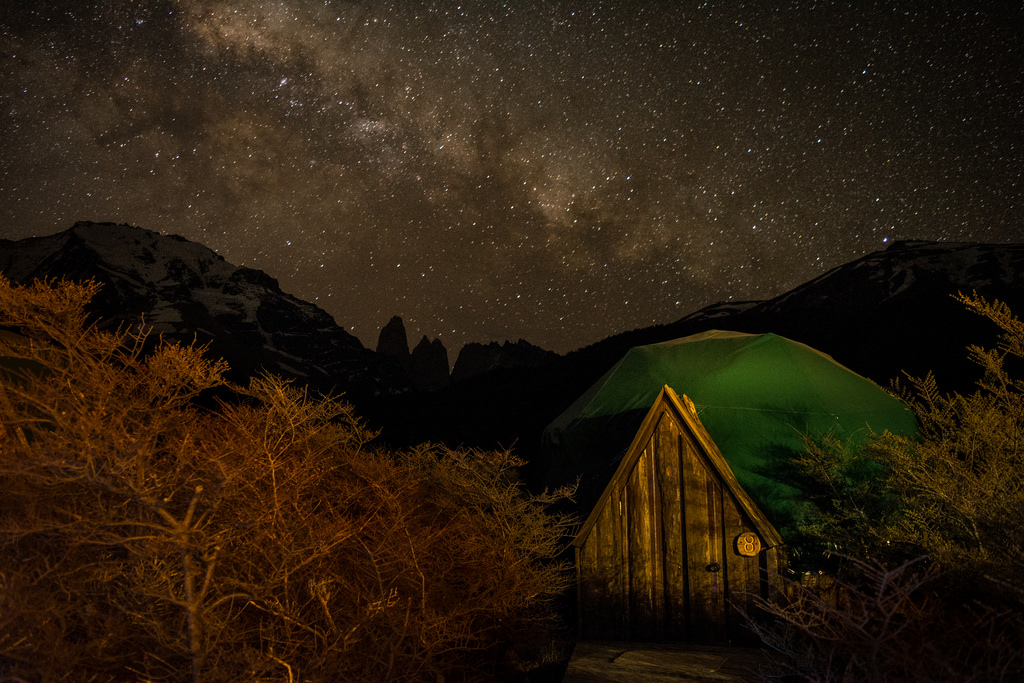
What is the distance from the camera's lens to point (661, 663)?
5.91 meters

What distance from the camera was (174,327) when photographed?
138 meters

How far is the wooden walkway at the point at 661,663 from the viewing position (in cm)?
543

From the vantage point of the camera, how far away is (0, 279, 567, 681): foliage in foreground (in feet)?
16.5

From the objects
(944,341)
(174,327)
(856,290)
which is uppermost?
(174,327)

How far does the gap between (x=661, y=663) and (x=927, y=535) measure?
11.1 feet

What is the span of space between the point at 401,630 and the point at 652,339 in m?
47.2

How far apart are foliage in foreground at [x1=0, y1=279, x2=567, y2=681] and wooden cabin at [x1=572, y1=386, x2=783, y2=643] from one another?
44.1 inches

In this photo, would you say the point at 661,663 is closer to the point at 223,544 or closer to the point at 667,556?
the point at 667,556

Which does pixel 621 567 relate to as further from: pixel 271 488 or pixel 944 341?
pixel 944 341

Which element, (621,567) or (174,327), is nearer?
(621,567)

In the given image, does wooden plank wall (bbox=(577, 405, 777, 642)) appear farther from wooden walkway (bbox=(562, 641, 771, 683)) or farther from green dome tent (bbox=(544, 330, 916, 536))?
green dome tent (bbox=(544, 330, 916, 536))

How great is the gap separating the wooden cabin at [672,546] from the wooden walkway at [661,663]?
0.36 m

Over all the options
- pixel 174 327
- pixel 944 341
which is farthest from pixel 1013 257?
pixel 174 327

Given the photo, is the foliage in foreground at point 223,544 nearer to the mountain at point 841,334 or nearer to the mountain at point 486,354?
the mountain at point 841,334
